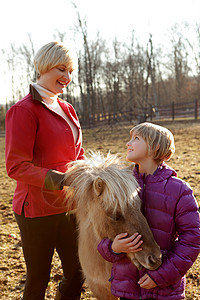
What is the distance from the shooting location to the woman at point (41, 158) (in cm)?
190

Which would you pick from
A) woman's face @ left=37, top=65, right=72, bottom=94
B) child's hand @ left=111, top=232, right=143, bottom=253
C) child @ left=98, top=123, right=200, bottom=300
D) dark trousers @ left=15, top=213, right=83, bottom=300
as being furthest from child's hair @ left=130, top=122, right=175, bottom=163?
dark trousers @ left=15, top=213, right=83, bottom=300

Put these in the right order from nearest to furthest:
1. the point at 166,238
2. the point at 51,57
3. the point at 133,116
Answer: the point at 166,238 → the point at 51,57 → the point at 133,116

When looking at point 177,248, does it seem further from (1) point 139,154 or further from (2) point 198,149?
(2) point 198,149

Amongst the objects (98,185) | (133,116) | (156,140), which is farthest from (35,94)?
(133,116)

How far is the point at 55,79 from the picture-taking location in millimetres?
2090

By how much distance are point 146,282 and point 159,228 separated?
34cm

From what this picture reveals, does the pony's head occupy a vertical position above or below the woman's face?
below

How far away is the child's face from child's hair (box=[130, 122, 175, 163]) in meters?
0.03

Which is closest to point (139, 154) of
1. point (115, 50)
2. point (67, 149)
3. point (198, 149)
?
point (67, 149)

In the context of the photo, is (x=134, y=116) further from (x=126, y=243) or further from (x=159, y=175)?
(x=126, y=243)

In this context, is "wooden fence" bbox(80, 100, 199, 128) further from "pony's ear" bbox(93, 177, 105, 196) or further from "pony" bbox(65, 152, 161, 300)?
"pony's ear" bbox(93, 177, 105, 196)

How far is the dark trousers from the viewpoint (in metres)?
2.10

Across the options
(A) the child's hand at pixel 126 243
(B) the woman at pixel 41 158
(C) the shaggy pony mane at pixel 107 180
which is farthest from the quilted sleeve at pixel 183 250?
(B) the woman at pixel 41 158

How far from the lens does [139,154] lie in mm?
1912
